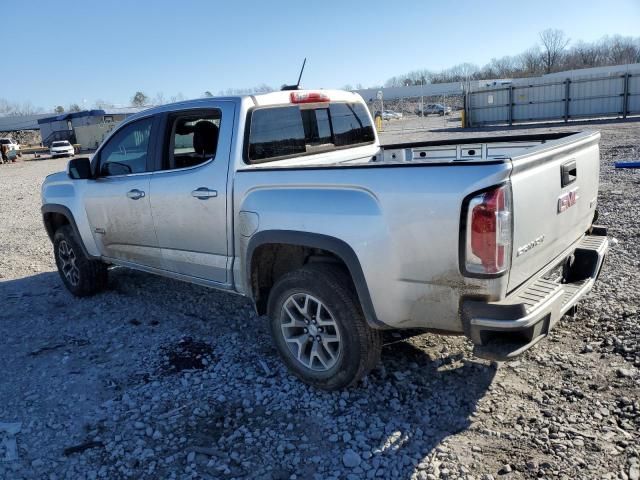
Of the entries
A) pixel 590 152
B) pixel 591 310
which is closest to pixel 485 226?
pixel 590 152

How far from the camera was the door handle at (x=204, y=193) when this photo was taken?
390 centimetres

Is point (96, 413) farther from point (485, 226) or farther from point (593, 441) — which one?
point (593, 441)

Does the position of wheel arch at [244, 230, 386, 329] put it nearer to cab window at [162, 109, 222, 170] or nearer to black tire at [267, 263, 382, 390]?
black tire at [267, 263, 382, 390]

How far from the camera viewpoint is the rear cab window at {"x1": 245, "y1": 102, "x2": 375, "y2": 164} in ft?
13.1

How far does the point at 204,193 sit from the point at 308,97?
48.5 inches

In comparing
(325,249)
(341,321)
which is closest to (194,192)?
(325,249)

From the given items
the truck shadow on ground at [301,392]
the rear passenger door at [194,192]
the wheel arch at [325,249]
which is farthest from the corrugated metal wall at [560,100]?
the wheel arch at [325,249]

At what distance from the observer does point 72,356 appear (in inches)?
175

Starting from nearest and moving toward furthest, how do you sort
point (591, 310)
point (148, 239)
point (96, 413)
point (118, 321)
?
point (96, 413) < point (591, 310) < point (148, 239) < point (118, 321)

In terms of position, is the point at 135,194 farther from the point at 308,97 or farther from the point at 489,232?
the point at 489,232

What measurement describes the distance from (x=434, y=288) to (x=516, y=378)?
1222 mm

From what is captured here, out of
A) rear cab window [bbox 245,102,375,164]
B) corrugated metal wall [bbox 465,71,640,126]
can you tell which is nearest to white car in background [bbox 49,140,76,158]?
corrugated metal wall [bbox 465,71,640,126]

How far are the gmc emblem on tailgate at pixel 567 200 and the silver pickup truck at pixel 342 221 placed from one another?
0.8 inches

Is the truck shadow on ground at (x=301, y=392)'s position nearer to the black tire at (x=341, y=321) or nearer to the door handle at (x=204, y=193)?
the black tire at (x=341, y=321)
